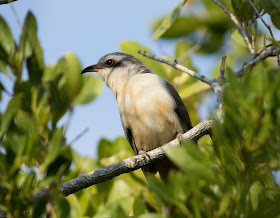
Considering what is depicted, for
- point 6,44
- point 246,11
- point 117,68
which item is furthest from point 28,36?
point 117,68

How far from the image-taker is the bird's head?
6.33 meters

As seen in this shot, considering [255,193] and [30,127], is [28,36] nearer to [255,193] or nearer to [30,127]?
[30,127]

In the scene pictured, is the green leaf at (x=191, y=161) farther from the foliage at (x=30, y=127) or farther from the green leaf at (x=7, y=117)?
the green leaf at (x=7, y=117)

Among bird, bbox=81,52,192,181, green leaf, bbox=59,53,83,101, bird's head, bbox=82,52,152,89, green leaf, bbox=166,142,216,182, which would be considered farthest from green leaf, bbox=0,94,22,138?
bird's head, bbox=82,52,152,89

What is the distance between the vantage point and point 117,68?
6.72 m

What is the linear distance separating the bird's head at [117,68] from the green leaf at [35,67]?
3.84 m

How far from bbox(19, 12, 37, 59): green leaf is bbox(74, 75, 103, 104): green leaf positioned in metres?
1.74

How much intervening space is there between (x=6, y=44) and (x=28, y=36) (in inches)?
5.9

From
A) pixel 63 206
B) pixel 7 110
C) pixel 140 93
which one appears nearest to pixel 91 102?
pixel 140 93

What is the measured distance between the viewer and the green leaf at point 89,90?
4091mm

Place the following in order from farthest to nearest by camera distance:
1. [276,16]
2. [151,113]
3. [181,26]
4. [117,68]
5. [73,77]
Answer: [117,68] → [181,26] → [151,113] → [73,77] → [276,16]

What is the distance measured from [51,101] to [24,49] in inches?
13.3

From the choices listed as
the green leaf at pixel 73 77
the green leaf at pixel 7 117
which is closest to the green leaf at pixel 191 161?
the green leaf at pixel 7 117

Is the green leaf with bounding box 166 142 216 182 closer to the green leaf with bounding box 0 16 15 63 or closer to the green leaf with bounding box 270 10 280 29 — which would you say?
the green leaf with bounding box 0 16 15 63
